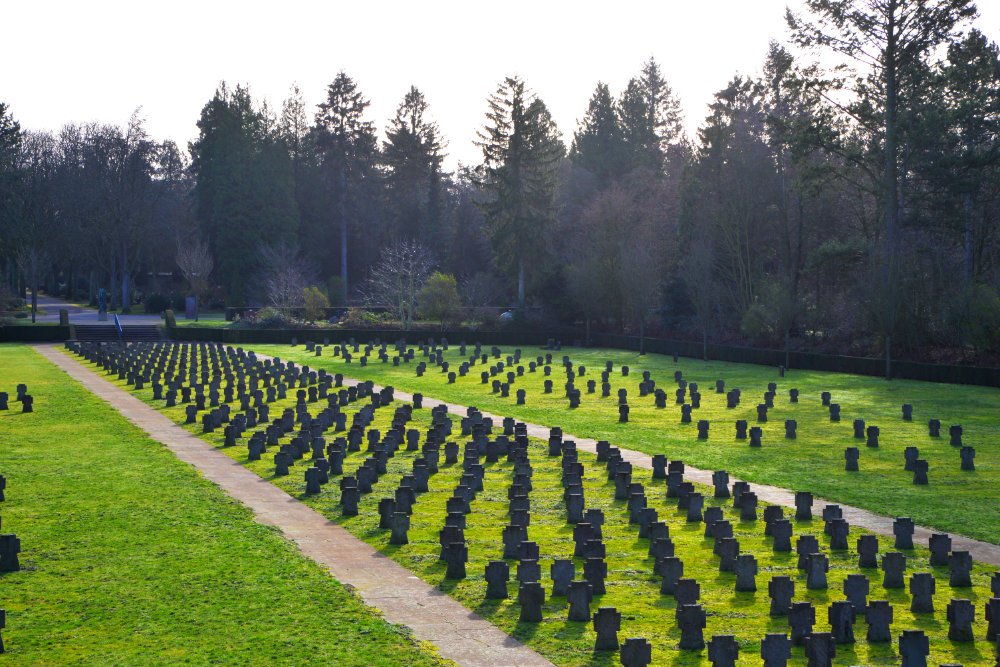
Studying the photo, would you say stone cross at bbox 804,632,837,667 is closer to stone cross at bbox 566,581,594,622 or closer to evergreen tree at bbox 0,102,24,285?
stone cross at bbox 566,581,594,622

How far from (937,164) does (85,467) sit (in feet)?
102

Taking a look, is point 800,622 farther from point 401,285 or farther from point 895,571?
point 401,285

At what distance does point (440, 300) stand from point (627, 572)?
45086 mm

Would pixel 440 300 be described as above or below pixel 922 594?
above

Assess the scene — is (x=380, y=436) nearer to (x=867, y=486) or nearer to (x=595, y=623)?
(x=867, y=486)

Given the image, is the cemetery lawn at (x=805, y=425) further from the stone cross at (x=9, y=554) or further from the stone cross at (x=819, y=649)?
the stone cross at (x=9, y=554)

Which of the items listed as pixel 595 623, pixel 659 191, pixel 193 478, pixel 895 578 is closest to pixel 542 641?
pixel 595 623

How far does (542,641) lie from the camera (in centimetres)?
746

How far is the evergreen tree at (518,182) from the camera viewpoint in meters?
65.1

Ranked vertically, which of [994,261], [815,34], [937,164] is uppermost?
[815,34]

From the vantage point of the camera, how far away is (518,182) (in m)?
65.7

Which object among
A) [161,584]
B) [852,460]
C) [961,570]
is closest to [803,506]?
[961,570]

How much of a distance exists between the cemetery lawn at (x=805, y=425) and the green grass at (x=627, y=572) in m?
2.20

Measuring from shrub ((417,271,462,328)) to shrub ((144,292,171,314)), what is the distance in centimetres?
2396
